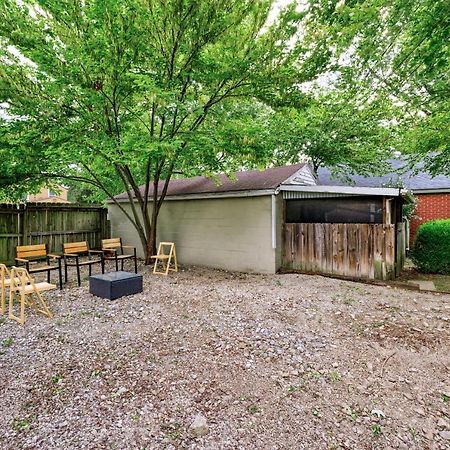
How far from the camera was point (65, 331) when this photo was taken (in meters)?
4.01

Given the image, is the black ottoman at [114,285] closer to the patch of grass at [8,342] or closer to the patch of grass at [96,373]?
the patch of grass at [8,342]

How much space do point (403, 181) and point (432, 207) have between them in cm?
156

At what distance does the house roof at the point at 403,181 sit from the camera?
40.4 ft

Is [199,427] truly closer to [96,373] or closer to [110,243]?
[96,373]

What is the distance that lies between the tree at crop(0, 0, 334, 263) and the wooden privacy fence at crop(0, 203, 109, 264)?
236cm

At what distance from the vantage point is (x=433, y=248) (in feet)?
25.6

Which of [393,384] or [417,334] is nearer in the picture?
[393,384]

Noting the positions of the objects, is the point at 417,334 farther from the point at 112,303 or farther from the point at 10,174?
the point at 10,174

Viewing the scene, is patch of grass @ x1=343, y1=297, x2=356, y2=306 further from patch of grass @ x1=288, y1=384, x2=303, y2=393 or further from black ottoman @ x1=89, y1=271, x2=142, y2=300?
black ottoman @ x1=89, y1=271, x2=142, y2=300

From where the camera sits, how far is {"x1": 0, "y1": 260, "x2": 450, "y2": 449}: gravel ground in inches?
89.7

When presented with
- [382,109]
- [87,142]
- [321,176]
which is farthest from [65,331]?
[321,176]

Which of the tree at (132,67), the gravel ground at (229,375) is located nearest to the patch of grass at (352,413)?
the gravel ground at (229,375)

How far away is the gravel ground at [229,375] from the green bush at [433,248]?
10.3 ft

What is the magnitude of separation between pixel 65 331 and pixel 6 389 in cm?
122
